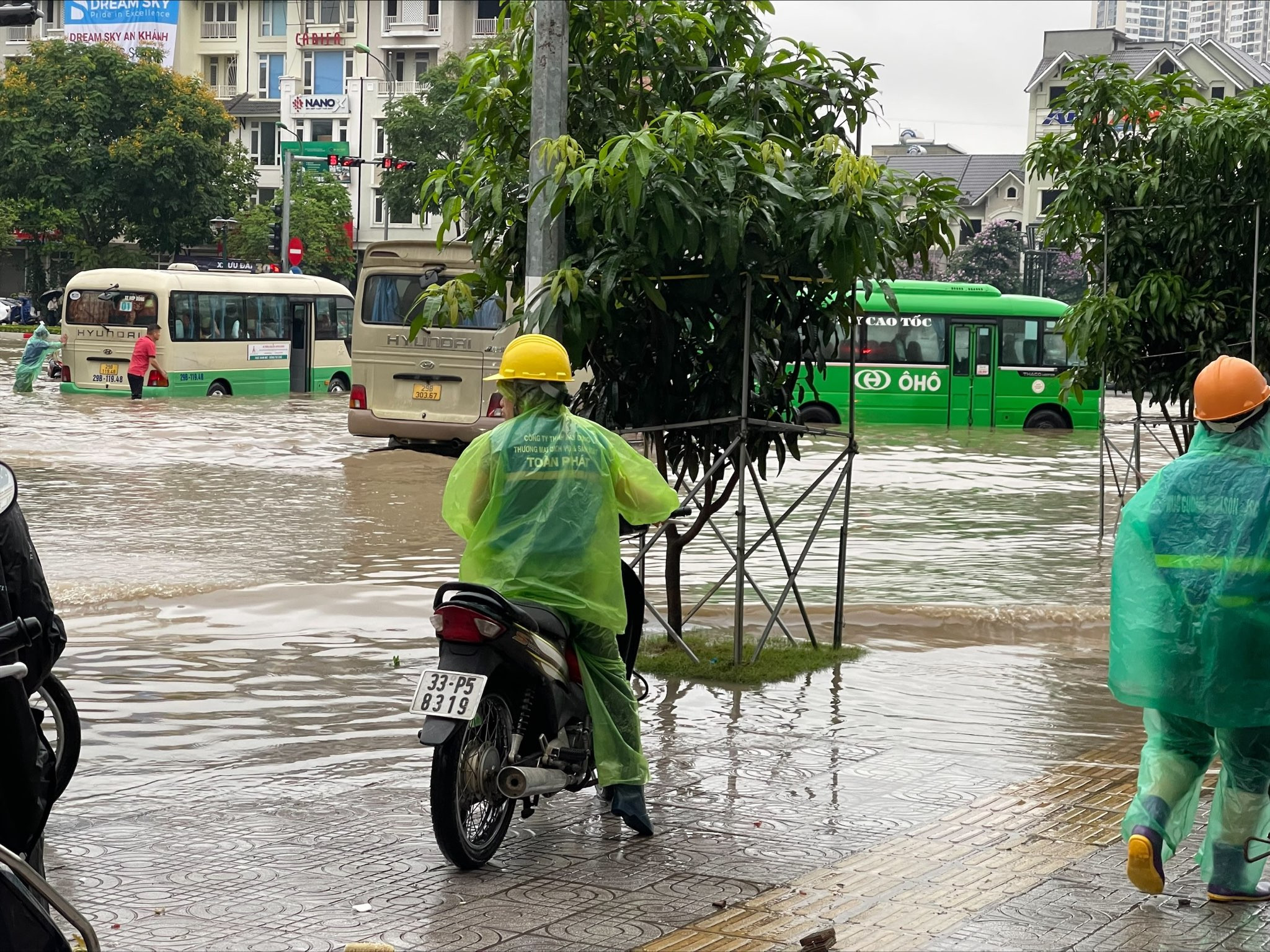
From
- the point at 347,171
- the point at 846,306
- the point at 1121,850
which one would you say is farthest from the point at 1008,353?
the point at 347,171

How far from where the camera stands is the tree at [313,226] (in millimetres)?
64500

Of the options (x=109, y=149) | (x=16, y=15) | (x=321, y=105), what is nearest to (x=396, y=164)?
(x=109, y=149)

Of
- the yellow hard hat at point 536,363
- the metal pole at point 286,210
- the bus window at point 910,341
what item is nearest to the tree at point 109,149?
the metal pole at point 286,210

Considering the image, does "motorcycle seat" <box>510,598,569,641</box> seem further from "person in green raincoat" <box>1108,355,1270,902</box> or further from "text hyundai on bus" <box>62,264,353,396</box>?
"text hyundai on bus" <box>62,264,353,396</box>

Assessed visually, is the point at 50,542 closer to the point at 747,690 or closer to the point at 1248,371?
the point at 747,690

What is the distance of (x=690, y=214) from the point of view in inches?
316

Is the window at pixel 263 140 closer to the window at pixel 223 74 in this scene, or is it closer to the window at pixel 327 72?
the window at pixel 223 74

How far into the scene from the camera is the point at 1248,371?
5320mm

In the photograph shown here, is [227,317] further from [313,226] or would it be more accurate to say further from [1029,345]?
[313,226]

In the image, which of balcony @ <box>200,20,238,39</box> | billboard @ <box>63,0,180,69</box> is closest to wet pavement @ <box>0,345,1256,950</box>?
billboard @ <box>63,0,180,69</box>

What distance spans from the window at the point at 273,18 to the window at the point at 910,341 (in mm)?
53512

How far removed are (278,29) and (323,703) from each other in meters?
76.9

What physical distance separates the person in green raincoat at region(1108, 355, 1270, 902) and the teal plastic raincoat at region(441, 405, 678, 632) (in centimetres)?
163

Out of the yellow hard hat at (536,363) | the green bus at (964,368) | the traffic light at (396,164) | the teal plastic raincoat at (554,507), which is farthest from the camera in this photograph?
the traffic light at (396,164)
